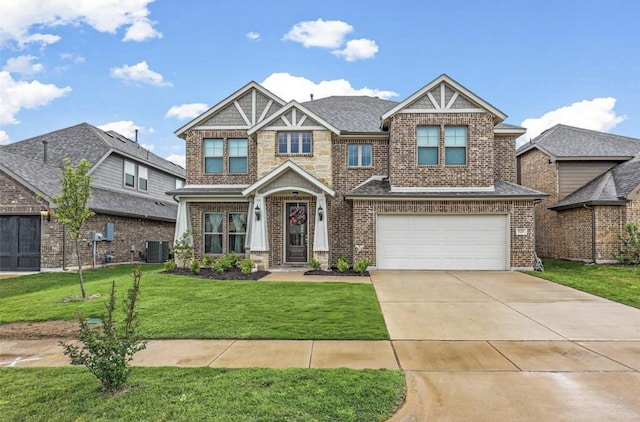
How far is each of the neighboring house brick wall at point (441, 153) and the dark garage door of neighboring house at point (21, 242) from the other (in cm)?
1396

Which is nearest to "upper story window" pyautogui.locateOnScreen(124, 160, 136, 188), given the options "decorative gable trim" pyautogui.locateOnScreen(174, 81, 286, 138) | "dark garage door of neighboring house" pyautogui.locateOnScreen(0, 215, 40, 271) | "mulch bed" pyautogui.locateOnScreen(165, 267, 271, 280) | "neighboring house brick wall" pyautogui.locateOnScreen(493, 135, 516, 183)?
"dark garage door of neighboring house" pyautogui.locateOnScreen(0, 215, 40, 271)

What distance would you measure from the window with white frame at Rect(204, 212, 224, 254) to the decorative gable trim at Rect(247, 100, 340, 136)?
3.70 meters

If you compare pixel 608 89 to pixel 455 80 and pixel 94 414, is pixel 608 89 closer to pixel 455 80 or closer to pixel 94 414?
pixel 455 80

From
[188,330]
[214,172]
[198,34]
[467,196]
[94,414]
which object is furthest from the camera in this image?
[214,172]

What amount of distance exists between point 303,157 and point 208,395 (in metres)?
12.0

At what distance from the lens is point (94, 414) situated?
11.6 feet

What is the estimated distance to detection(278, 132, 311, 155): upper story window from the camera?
1527cm

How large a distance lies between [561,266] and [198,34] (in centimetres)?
1729

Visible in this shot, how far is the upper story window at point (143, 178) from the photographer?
21.9 m

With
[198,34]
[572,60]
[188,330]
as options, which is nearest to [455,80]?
[572,60]

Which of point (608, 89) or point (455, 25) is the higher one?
point (455, 25)

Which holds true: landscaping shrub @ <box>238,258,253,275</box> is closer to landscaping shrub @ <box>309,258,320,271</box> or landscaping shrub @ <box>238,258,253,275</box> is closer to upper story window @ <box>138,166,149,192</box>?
landscaping shrub @ <box>309,258,320,271</box>

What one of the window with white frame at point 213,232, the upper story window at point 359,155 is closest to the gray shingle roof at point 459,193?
the upper story window at point 359,155

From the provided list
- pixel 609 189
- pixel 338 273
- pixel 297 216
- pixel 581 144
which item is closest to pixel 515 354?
pixel 338 273
